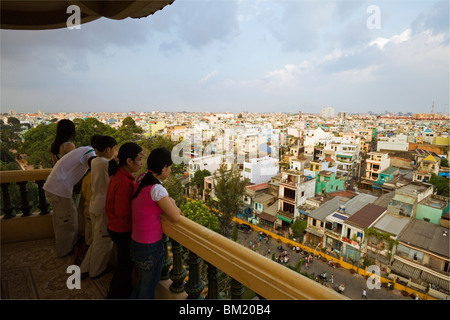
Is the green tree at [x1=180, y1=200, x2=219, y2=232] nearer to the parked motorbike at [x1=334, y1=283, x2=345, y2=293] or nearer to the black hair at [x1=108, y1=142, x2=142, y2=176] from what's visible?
the parked motorbike at [x1=334, y1=283, x2=345, y2=293]

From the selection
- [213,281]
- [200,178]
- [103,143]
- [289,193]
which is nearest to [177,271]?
[213,281]

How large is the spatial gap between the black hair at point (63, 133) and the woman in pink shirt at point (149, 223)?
132 centimetres

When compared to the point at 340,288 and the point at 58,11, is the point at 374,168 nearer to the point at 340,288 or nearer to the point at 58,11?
the point at 340,288

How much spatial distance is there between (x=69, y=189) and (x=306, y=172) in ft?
61.1

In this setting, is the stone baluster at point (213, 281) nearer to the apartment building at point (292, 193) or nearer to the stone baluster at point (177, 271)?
the stone baluster at point (177, 271)

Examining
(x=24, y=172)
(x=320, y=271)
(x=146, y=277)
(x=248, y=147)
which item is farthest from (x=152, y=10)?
(x=248, y=147)

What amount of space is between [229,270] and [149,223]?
64 cm

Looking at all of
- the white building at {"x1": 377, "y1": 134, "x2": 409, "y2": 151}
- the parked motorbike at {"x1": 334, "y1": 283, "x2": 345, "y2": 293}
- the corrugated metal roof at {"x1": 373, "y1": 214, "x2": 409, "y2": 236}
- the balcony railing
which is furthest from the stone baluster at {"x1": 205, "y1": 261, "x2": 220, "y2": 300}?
the white building at {"x1": 377, "y1": 134, "x2": 409, "y2": 151}

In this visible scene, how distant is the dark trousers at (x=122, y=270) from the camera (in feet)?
5.74

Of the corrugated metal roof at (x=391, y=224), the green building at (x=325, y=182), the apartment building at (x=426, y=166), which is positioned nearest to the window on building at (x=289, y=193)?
the green building at (x=325, y=182)

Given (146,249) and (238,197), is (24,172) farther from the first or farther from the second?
(238,197)

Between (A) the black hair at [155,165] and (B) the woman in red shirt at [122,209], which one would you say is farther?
(B) the woman in red shirt at [122,209]

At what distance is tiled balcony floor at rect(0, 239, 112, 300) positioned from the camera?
6.48 ft

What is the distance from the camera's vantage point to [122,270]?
1.76 meters
